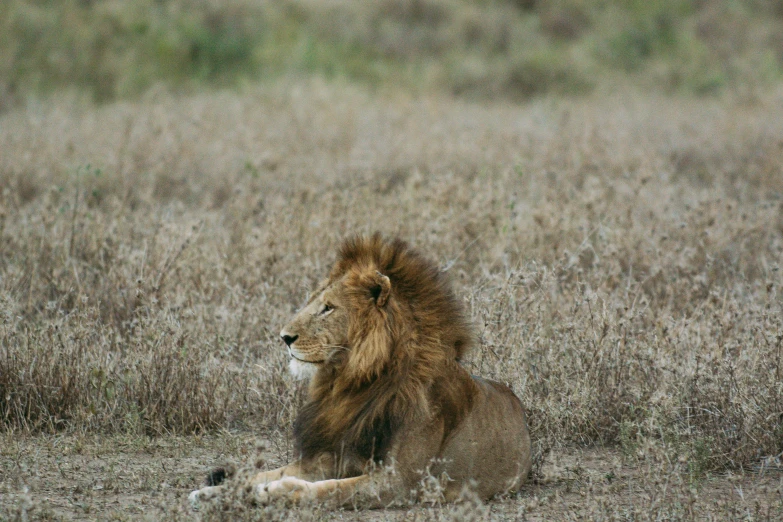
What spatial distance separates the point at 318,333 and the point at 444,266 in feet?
7.78

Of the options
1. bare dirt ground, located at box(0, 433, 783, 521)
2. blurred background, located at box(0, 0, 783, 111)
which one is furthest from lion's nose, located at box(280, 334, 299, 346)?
blurred background, located at box(0, 0, 783, 111)

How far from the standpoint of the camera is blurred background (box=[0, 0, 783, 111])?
17.5m

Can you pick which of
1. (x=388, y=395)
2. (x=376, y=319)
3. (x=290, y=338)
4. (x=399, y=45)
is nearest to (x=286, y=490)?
(x=388, y=395)

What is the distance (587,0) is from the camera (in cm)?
2608

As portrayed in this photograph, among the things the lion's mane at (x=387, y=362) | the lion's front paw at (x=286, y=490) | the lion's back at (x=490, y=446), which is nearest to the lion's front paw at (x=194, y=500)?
the lion's front paw at (x=286, y=490)

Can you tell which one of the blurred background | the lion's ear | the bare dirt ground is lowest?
the bare dirt ground

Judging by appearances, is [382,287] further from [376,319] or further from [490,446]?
[490,446]

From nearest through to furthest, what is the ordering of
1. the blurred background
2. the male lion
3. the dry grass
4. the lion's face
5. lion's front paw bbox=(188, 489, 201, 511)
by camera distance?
lion's front paw bbox=(188, 489, 201, 511) < the male lion < the lion's face < the dry grass < the blurred background

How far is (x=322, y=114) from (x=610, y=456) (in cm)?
940

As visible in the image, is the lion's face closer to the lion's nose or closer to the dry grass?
the lion's nose

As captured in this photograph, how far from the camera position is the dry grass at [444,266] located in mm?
5137

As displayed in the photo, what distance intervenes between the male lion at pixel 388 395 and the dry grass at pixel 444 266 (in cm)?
35

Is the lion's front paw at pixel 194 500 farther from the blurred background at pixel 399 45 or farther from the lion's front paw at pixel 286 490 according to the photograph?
the blurred background at pixel 399 45

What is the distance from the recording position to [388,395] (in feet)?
13.4
